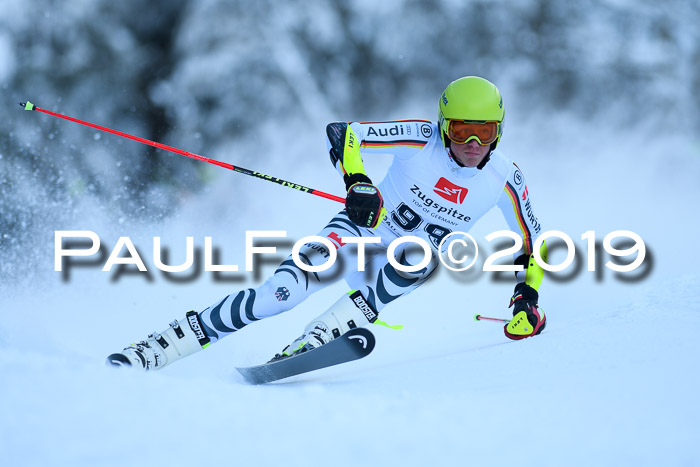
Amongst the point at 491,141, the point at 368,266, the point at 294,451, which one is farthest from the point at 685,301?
the point at 294,451

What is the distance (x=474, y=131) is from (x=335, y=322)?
107cm

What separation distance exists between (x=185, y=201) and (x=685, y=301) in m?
7.61

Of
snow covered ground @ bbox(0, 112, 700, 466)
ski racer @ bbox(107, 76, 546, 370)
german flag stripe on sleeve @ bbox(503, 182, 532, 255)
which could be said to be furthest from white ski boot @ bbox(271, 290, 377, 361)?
german flag stripe on sleeve @ bbox(503, 182, 532, 255)

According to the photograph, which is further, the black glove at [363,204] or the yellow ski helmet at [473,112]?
the yellow ski helmet at [473,112]

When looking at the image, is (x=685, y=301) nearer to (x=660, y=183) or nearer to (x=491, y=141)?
(x=491, y=141)

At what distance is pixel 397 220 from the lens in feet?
10.8

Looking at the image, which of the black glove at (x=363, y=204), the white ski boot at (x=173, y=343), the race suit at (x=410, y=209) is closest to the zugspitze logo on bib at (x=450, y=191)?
the race suit at (x=410, y=209)

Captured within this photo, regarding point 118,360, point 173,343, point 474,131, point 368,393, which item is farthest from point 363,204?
point 118,360

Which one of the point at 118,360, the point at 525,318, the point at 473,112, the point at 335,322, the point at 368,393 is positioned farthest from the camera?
the point at 525,318

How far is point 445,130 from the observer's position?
305 cm

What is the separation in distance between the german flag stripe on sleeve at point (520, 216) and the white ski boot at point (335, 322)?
2.81ft

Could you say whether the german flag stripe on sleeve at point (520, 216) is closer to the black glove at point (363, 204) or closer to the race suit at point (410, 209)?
the race suit at point (410, 209)

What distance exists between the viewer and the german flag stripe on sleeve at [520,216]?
325 cm

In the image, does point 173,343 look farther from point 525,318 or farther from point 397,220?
point 525,318
